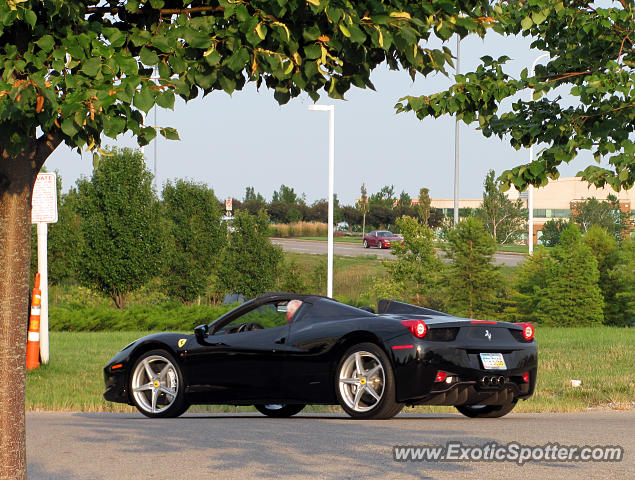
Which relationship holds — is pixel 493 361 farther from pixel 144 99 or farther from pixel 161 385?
pixel 144 99

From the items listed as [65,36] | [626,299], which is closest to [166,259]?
[626,299]

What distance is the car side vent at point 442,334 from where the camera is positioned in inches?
370

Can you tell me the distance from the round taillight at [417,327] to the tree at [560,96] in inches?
76.0

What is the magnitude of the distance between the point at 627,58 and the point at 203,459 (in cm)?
773

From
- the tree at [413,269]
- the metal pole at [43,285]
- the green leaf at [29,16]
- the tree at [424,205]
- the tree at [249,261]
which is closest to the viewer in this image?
the green leaf at [29,16]

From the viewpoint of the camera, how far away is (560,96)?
11719 millimetres

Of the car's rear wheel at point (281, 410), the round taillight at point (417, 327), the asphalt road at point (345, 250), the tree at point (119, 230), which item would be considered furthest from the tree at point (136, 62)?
the asphalt road at point (345, 250)

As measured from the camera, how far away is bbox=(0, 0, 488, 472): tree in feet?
13.7

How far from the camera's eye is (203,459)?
693cm

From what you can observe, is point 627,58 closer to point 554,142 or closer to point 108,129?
point 554,142

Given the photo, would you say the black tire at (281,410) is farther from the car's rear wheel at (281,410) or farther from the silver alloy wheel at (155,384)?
the silver alloy wheel at (155,384)

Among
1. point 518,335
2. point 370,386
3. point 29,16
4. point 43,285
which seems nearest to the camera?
point 29,16

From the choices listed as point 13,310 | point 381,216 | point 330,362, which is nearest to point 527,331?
point 330,362

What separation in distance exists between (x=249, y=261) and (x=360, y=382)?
32.0m
